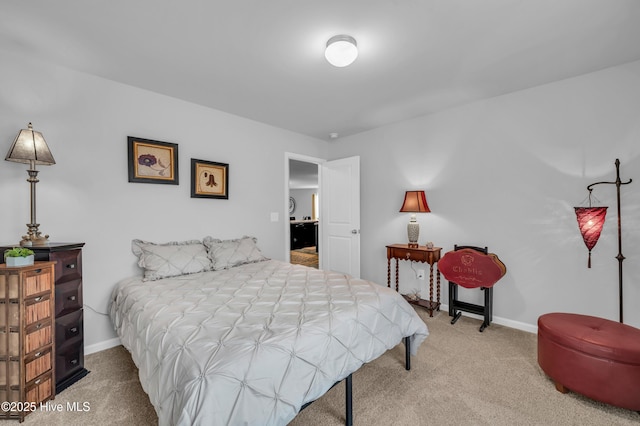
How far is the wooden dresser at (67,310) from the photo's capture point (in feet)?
6.40

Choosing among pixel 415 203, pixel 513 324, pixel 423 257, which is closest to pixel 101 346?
pixel 423 257

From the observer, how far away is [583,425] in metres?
1.59

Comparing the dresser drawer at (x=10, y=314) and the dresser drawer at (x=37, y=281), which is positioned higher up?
the dresser drawer at (x=37, y=281)

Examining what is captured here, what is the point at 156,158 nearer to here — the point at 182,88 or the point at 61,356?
the point at 182,88

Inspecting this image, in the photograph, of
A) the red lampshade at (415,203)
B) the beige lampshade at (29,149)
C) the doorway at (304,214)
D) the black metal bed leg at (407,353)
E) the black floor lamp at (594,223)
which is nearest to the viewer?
the beige lampshade at (29,149)

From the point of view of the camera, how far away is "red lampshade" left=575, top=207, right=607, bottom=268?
90.4 inches

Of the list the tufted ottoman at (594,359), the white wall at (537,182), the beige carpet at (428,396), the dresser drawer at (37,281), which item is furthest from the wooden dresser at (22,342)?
the white wall at (537,182)

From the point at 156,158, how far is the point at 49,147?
791mm

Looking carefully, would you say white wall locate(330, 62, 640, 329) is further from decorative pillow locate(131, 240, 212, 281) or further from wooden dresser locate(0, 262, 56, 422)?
wooden dresser locate(0, 262, 56, 422)

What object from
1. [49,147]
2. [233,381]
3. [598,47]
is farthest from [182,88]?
[598,47]

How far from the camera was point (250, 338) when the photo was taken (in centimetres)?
133

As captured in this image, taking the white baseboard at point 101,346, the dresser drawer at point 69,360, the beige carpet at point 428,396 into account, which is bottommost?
the beige carpet at point 428,396

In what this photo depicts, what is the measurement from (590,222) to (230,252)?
11.2ft

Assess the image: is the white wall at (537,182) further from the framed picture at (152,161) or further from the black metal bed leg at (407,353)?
the framed picture at (152,161)
